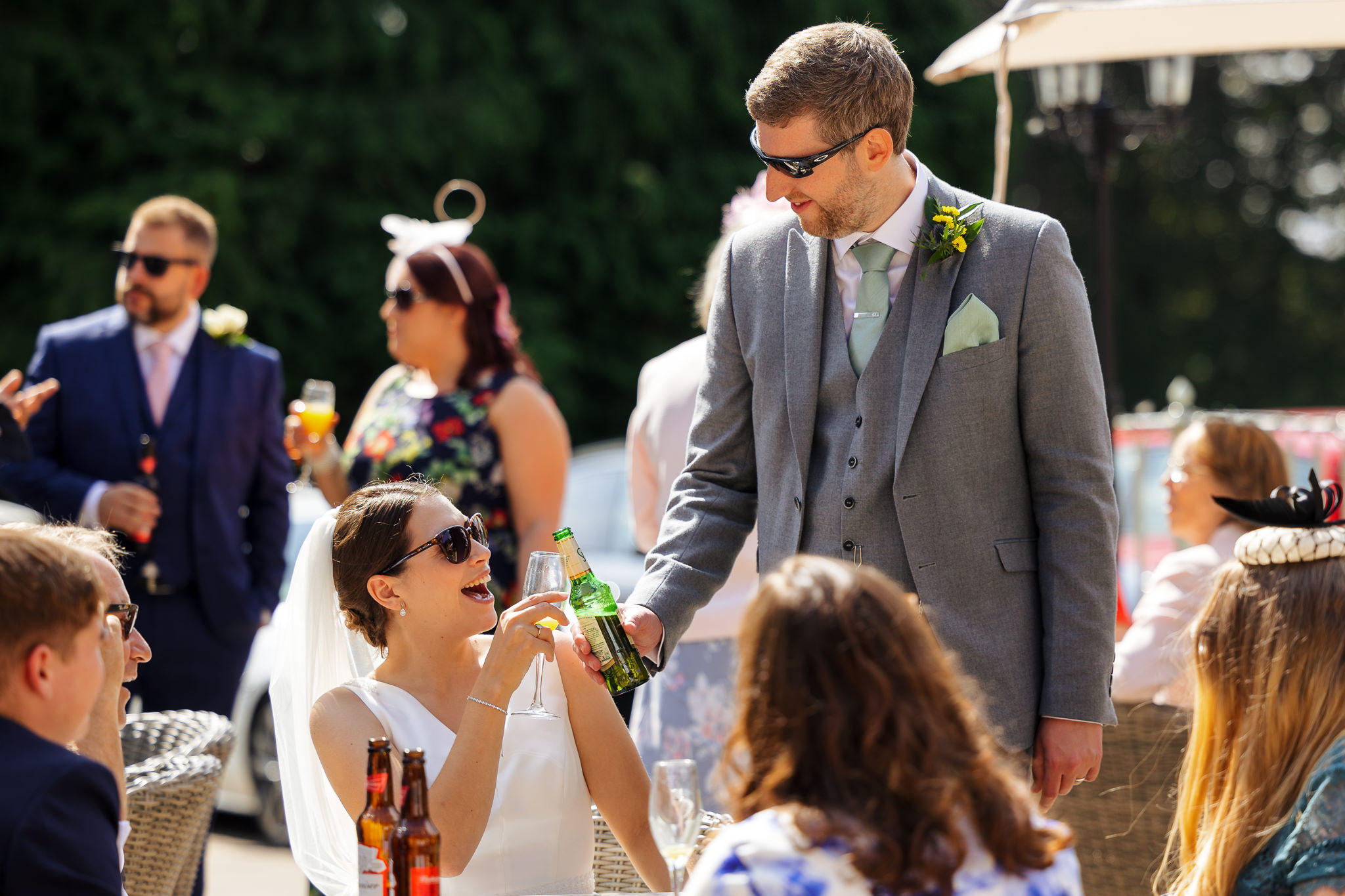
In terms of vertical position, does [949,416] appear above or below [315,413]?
above

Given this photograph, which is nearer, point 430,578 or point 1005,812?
point 1005,812

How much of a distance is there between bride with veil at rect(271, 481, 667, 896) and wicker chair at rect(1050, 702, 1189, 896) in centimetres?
152

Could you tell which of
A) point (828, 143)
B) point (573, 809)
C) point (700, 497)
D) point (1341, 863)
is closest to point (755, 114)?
point (828, 143)

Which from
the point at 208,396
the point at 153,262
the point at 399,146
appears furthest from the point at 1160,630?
the point at 399,146

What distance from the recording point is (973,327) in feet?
8.76

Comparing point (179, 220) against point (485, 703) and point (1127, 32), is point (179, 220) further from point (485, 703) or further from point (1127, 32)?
point (1127, 32)

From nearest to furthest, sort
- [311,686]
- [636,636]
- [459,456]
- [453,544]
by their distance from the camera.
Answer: [636,636], [453,544], [311,686], [459,456]

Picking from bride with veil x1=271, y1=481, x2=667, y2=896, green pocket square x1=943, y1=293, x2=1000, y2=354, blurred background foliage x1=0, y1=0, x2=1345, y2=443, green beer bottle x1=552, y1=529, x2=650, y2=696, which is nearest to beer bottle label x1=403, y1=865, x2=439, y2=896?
bride with veil x1=271, y1=481, x2=667, y2=896

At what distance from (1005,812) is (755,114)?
1.51 meters

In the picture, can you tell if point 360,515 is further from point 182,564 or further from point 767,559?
point 182,564

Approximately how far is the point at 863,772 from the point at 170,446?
3.67 meters

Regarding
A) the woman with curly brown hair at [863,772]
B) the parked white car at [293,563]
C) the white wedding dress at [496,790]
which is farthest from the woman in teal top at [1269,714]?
the parked white car at [293,563]

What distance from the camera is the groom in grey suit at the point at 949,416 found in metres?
2.67

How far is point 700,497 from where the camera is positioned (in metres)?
3.06
